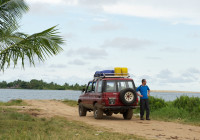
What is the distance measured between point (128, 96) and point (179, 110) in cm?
425

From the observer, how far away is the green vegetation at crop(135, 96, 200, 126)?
16484 mm

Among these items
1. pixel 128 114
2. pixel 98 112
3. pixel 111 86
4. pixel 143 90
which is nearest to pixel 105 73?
pixel 111 86

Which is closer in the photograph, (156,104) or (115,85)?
(115,85)

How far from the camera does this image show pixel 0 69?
12.5 meters

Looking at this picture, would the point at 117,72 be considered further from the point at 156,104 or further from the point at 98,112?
the point at 156,104

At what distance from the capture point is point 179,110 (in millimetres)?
17812

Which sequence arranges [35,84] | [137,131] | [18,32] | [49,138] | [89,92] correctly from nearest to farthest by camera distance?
[49,138], [137,131], [18,32], [89,92], [35,84]

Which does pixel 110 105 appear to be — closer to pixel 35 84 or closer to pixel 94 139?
pixel 94 139

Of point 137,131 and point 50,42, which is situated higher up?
point 50,42

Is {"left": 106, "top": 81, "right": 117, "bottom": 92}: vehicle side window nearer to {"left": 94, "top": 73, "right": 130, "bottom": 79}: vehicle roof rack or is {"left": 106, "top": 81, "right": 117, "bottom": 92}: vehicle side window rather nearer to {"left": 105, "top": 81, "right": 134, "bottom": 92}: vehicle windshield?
{"left": 105, "top": 81, "right": 134, "bottom": 92}: vehicle windshield

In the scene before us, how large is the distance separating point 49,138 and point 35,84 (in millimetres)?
102588

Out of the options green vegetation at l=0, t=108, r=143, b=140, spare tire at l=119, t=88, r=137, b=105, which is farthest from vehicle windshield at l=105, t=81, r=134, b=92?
green vegetation at l=0, t=108, r=143, b=140

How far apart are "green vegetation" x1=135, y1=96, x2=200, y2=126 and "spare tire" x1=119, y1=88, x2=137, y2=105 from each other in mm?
2356

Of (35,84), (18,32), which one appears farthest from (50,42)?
(35,84)
